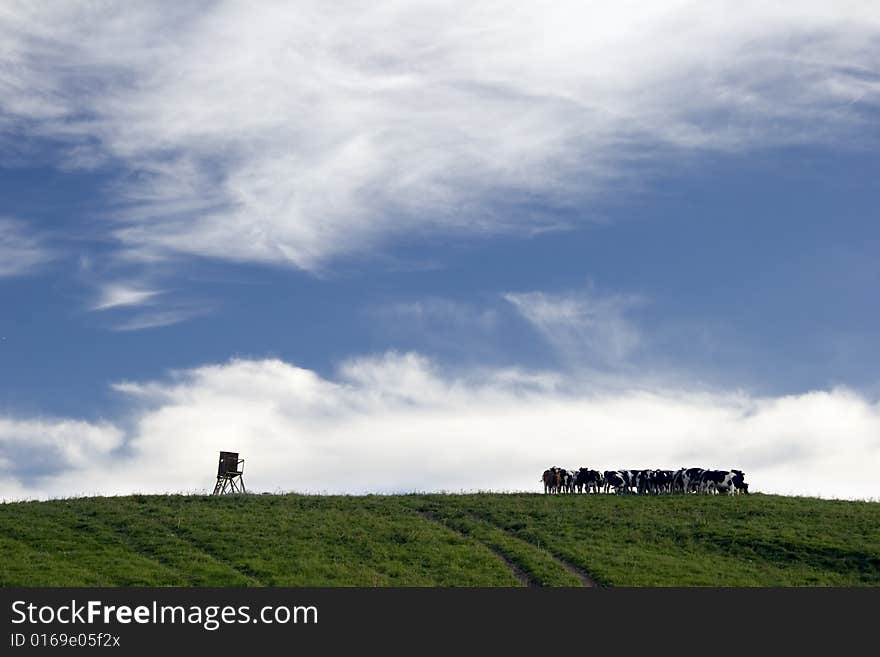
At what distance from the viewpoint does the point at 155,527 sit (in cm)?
4975

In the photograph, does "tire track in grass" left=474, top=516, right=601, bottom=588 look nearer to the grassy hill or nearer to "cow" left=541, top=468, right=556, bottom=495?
the grassy hill

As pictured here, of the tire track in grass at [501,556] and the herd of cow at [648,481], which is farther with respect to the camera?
the herd of cow at [648,481]

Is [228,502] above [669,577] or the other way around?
above

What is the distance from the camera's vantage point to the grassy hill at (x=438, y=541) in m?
41.3

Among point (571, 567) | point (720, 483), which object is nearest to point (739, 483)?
point (720, 483)

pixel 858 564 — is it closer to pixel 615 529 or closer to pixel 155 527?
pixel 615 529

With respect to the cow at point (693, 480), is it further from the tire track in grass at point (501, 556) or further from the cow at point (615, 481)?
the tire track in grass at point (501, 556)

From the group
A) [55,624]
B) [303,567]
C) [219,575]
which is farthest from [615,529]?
[55,624]

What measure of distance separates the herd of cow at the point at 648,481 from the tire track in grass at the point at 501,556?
12.8 m

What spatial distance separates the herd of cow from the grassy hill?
11.8 feet

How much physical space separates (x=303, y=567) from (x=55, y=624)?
13.1 meters

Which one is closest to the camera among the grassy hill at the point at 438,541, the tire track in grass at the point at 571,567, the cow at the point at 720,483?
the tire track in grass at the point at 571,567

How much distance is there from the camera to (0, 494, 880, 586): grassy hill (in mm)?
Answer: 41281

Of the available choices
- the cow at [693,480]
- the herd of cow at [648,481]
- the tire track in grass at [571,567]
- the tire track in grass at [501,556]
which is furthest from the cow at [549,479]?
the tire track in grass at [571,567]
